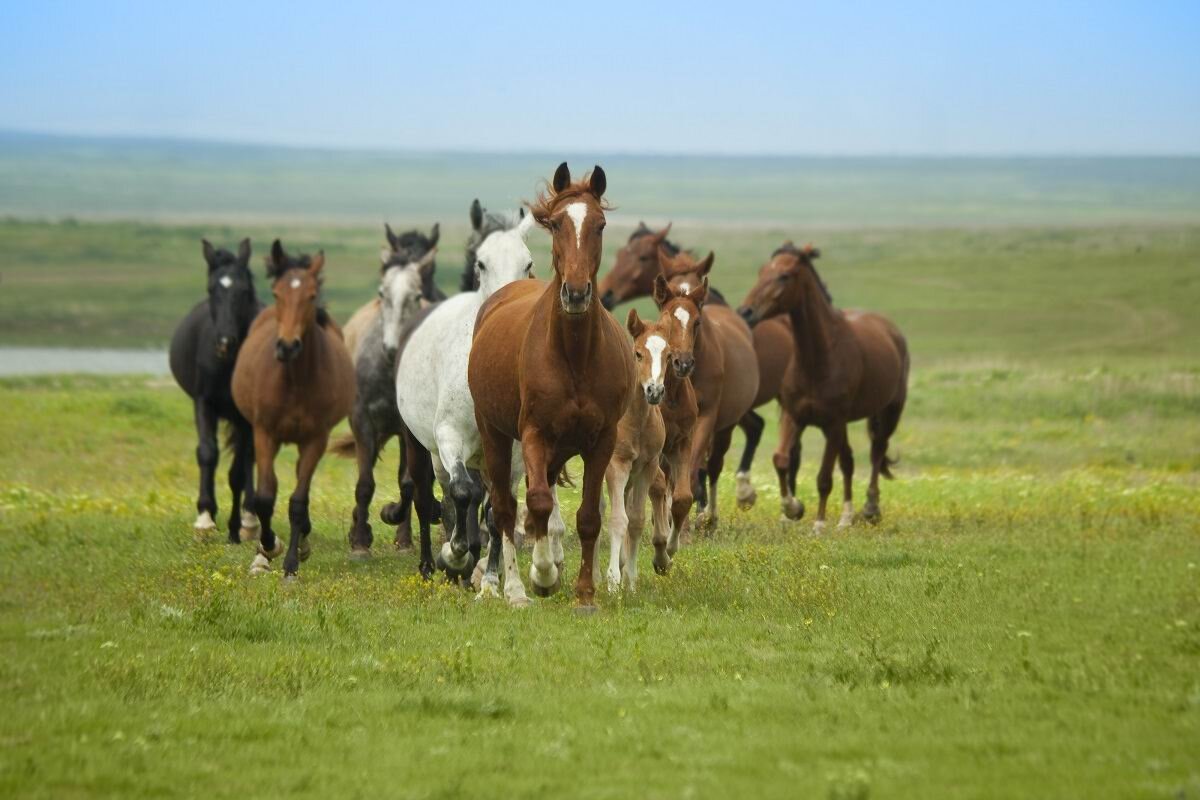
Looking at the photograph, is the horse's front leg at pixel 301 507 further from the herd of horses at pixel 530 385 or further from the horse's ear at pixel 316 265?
the horse's ear at pixel 316 265

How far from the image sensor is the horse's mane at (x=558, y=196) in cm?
1025

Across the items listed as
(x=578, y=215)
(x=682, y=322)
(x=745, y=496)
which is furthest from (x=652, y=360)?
(x=745, y=496)

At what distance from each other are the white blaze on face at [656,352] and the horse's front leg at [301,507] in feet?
10.3

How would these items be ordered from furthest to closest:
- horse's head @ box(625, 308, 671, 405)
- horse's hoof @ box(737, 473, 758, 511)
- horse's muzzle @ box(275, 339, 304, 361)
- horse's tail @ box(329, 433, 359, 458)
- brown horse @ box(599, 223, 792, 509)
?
horse's hoof @ box(737, 473, 758, 511)
brown horse @ box(599, 223, 792, 509)
horse's tail @ box(329, 433, 359, 458)
horse's muzzle @ box(275, 339, 304, 361)
horse's head @ box(625, 308, 671, 405)

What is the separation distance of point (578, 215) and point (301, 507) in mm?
4318

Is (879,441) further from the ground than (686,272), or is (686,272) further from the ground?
(686,272)

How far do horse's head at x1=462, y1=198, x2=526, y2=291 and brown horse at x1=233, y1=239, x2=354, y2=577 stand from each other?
4.16 ft

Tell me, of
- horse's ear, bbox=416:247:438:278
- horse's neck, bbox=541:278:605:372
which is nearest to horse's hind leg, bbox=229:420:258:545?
horse's ear, bbox=416:247:438:278

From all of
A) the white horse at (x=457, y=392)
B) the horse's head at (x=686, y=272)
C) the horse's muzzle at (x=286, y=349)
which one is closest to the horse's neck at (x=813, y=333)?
the horse's head at (x=686, y=272)

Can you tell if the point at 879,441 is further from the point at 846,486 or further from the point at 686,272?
the point at 686,272

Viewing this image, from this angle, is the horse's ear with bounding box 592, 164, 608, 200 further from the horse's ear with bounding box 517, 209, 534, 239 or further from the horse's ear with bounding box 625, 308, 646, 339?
the horse's ear with bounding box 517, 209, 534, 239

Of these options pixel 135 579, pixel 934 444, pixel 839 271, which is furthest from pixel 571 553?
pixel 839 271

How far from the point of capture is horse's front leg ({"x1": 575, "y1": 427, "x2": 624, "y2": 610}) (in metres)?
10.4

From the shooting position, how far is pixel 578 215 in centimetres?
1005
